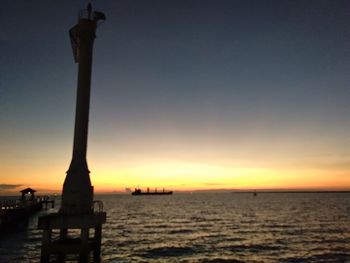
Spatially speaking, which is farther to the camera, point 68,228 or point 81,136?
point 81,136

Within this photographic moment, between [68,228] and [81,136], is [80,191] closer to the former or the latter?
[68,228]

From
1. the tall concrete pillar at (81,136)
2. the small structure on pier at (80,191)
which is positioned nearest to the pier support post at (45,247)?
the small structure on pier at (80,191)

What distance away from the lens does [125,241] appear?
126 feet

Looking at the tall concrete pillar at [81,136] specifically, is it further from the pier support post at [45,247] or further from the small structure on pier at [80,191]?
the pier support post at [45,247]

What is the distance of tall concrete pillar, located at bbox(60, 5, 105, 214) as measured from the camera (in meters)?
21.8

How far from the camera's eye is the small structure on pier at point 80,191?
20.4 m

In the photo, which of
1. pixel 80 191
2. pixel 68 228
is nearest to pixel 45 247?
pixel 68 228

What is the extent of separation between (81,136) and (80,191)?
369 centimetres

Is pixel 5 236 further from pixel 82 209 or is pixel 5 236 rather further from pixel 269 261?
pixel 269 261

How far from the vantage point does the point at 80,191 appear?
859 inches

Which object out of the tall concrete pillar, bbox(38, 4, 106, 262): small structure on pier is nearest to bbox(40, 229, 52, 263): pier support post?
bbox(38, 4, 106, 262): small structure on pier

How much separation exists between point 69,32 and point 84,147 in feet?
30.3

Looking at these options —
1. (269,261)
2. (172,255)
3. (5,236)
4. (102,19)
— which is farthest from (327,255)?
(5,236)

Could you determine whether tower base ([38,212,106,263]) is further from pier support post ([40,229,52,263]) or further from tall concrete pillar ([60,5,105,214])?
tall concrete pillar ([60,5,105,214])
